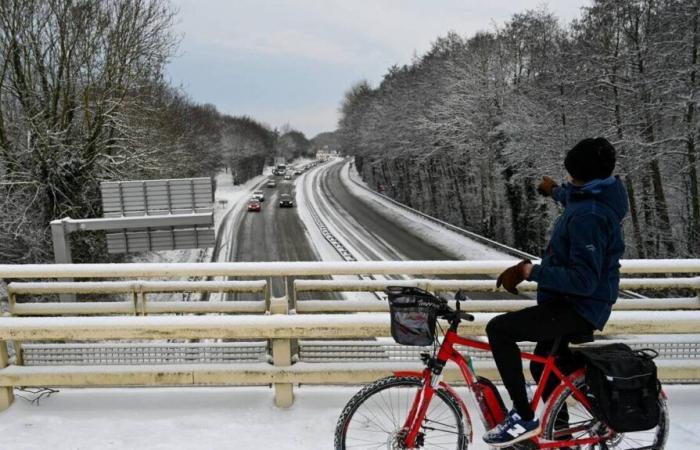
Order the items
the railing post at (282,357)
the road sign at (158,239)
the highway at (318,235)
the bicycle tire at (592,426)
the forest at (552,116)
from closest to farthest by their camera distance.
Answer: the bicycle tire at (592,426) < the railing post at (282,357) < the road sign at (158,239) < the forest at (552,116) < the highway at (318,235)

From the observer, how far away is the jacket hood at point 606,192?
3.02 m

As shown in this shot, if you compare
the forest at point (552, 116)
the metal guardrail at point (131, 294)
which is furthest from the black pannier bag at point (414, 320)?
the forest at point (552, 116)

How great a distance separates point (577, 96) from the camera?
25219 mm

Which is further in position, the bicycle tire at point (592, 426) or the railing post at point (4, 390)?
→ the railing post at point (4, 390)

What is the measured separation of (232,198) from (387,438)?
220ft

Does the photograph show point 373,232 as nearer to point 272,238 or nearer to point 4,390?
point 272,238

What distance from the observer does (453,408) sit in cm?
341

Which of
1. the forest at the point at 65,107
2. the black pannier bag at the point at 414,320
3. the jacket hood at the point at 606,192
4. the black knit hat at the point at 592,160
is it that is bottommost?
the black pannier bag at the point at 414,320

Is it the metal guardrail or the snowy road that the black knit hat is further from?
the snowy road

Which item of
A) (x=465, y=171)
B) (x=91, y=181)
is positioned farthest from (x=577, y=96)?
(x=91, y=181)

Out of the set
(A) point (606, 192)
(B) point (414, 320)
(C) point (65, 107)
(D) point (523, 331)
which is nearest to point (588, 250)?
(A) point (606, 192)

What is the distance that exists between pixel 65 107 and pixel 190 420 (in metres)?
21.4

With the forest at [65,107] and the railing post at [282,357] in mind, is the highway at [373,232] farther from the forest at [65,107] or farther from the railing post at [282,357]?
the railing post at [282,357]

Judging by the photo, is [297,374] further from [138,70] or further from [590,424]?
[138,70]
